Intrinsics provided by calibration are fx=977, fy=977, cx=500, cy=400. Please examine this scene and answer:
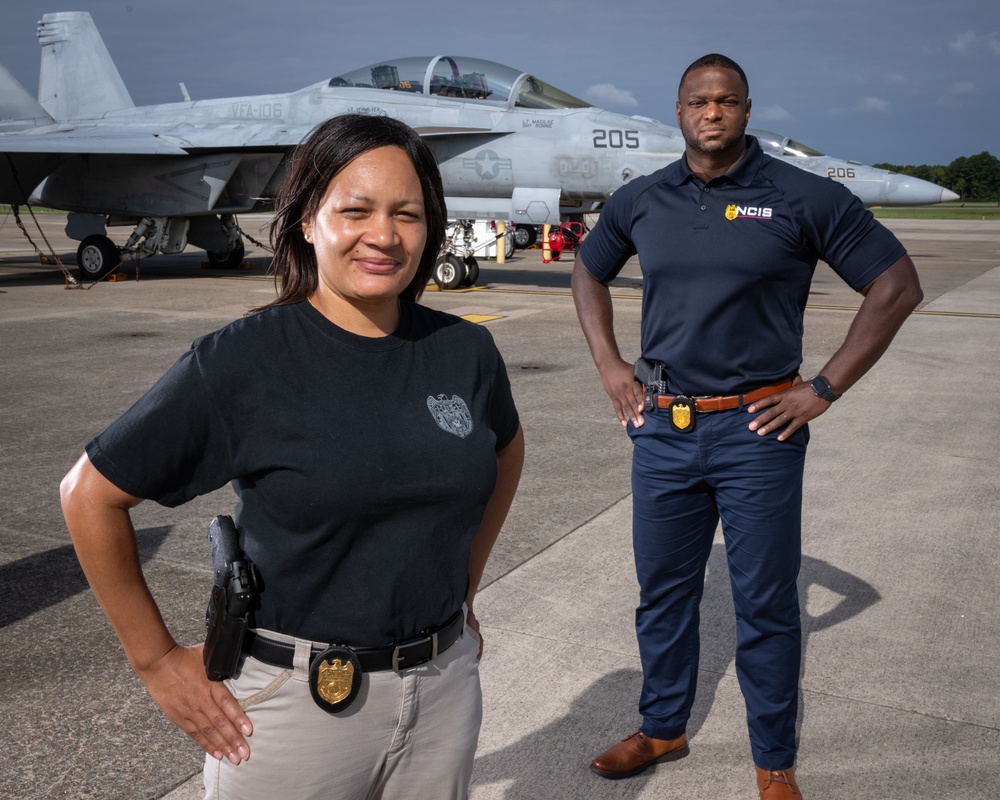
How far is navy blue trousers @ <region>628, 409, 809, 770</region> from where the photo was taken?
2893mm

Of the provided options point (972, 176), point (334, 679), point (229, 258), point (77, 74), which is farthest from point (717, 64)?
point (972, 176)

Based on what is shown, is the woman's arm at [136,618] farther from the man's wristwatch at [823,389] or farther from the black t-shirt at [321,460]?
the man's wristwatch at [823,389]

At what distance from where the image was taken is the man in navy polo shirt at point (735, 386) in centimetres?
291

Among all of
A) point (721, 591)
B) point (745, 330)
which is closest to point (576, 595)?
point (721, 591)

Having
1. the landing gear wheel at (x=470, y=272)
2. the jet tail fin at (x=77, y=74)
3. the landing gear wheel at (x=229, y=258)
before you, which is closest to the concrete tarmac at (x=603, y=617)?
the landing gear wheel at (x=470, y=272)

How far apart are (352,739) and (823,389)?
1.92 meters

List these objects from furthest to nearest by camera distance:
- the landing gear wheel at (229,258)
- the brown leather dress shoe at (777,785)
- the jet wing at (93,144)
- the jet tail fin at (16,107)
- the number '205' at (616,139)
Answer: the landing gear wheel at (229,258) → the jet tail fin at (16,107) → the jet wing at (93,144) → the number '205' at (616,139) → the brown leather dress shoe at (777,785)

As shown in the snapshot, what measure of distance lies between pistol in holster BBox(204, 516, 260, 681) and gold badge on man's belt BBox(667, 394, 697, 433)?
1649 millimetres

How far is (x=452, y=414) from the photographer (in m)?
1.74

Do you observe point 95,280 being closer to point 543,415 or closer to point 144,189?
point 144,189

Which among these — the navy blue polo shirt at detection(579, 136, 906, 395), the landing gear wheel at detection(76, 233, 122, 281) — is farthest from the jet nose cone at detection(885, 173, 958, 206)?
the navy blue polo shirt at detection(579, 136, 906, 395)

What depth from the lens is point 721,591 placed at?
450 cm

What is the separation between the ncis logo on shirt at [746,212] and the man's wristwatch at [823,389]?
0.53 m

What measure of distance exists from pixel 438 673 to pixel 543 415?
618 cm
